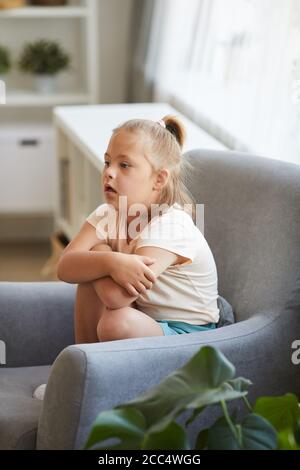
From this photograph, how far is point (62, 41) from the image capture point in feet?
13.2

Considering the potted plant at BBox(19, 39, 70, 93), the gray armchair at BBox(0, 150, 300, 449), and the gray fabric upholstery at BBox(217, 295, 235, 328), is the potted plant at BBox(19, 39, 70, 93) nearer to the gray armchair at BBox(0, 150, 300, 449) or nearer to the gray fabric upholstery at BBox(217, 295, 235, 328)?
the gray armchair at BBox(0, 150, 300, 449)

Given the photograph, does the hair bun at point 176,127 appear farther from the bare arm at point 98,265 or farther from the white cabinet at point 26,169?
the white cabinet at point 26,169

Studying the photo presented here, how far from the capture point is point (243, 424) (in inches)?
51.2

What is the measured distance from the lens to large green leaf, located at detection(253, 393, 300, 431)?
54.9 inches

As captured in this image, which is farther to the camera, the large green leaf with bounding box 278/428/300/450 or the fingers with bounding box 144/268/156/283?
the fingers with bounding box 144/268/156/283

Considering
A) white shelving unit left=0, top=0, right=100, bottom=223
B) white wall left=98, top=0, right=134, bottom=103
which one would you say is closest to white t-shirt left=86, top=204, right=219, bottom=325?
white shelving unit left=0, top=0, right=100, bottom=223

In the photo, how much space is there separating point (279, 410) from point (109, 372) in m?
0.32

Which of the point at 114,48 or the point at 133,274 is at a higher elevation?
the point at 133,274

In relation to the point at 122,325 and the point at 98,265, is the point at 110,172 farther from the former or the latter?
the point at 122,325

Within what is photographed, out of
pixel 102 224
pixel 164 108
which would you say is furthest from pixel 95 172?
pixel 102 224

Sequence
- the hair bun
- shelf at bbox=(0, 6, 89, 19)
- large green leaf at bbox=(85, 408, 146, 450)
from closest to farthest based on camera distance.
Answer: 1. large green leaf at bbox=(85, 408, 146, 450)
2. the hair bun
3. shelf at bbox=(0, 6, 89, 19)

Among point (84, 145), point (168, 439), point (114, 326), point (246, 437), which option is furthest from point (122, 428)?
point (84, 145)

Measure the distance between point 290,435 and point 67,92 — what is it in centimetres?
290

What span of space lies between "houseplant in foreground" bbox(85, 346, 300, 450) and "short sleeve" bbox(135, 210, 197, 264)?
1.56 ft
